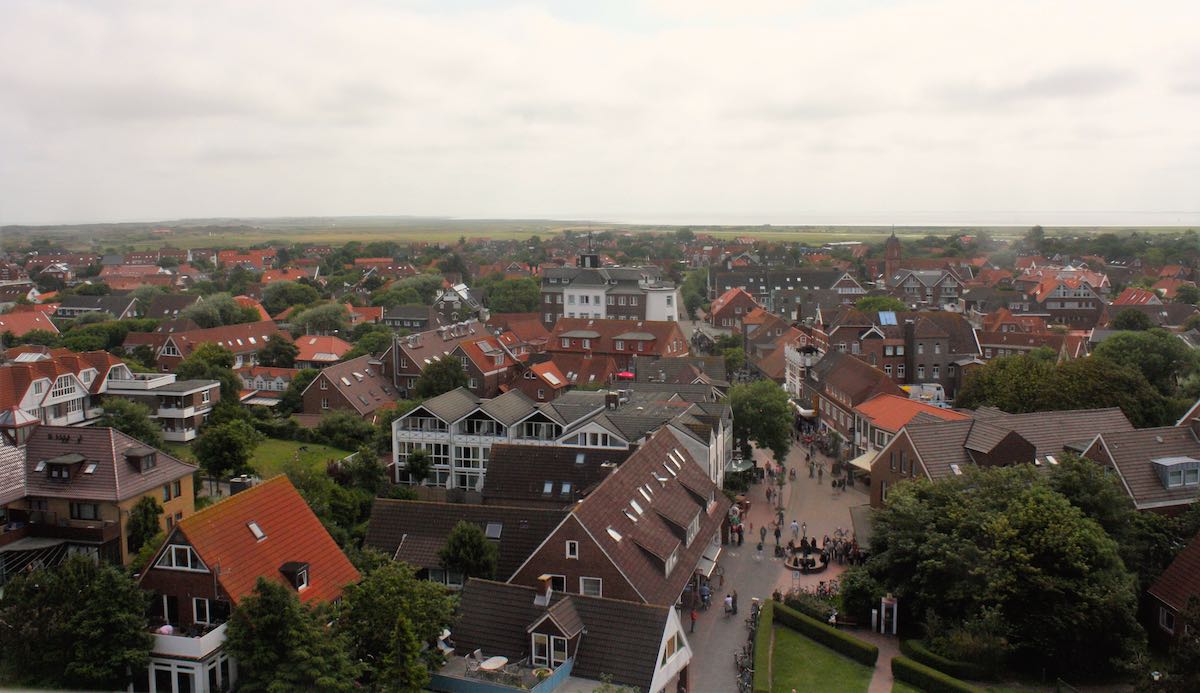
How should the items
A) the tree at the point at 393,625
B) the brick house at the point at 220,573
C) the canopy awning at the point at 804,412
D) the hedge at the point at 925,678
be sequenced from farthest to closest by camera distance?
1. the canopy awning at the point at 804,412
2. the hedge at the point at 925,678
3. the brick house at the point at 220,573
4. the tree at the point at 393,625

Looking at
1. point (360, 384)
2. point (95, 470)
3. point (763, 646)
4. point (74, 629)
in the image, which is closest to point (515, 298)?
point (360, 384)

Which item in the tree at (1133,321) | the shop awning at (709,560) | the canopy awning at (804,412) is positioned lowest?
the canopy awning at (804,412)

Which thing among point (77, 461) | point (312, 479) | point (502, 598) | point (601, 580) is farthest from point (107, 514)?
point (601, 580)

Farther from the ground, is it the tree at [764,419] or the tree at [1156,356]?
the tree at [1156,356]

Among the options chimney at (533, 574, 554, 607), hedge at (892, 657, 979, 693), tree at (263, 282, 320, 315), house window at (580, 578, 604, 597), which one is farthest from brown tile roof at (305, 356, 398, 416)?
tree at (263, 282, 320, 315)

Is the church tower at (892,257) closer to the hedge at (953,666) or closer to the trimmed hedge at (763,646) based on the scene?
the trimmed hedge at (763,646)

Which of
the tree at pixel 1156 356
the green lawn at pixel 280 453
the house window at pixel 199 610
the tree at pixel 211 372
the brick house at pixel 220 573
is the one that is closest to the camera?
the brick house at pixel 220 573

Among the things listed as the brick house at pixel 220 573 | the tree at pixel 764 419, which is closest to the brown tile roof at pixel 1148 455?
the tree at pixel 764 419
